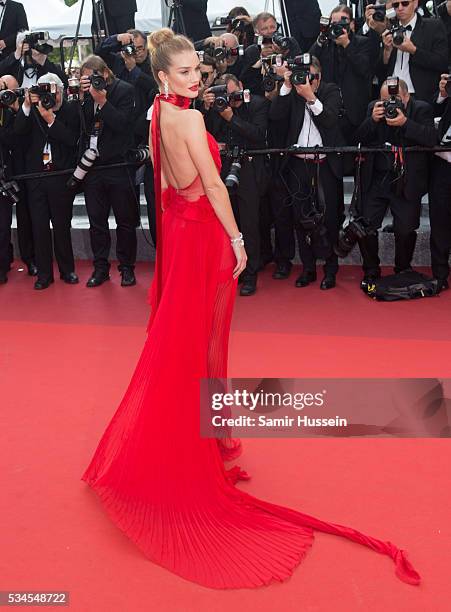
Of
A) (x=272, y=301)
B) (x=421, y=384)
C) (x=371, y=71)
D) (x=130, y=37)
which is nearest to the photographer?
(x=421, y=384)

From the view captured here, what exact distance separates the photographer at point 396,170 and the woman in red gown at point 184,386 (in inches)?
106

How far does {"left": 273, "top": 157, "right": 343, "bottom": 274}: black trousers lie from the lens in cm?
569

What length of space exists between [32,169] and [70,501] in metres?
3.56

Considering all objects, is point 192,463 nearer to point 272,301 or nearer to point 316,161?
point 272,301

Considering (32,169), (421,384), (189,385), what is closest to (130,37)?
(32,169)

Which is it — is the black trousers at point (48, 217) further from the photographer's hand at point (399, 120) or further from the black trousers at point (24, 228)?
the photographer's hand at point (399, 120)

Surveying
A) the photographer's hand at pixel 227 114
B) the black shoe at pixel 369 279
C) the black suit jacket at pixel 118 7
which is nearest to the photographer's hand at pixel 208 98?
the photographer's hand at pixel 227 114

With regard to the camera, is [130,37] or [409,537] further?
[130,37]

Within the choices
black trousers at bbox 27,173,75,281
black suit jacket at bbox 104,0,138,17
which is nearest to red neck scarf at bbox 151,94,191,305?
black trousers at bbox 27,173,75,281

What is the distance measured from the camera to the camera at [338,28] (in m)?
5.89

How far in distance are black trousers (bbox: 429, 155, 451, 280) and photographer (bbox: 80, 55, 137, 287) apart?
2.16 meters

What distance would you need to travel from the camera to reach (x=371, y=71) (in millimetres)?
6039

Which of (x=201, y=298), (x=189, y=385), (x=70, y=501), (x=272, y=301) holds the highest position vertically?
(x=201, y=298)

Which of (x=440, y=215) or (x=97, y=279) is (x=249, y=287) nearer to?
(x=97, y=279)
